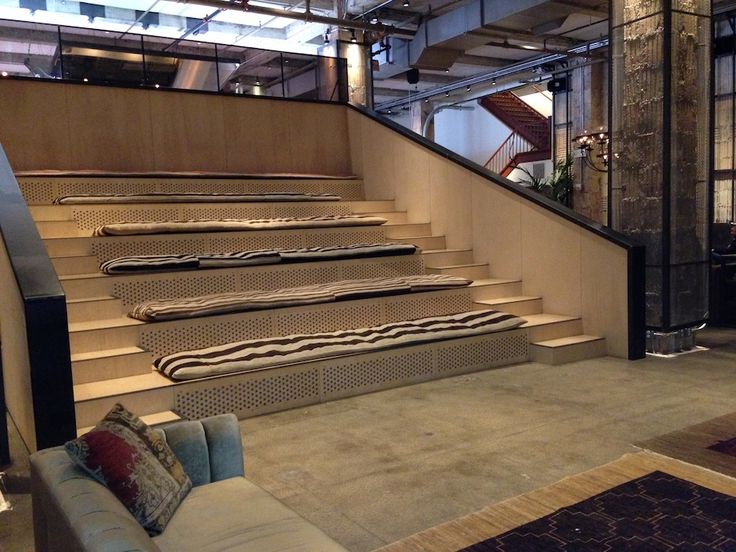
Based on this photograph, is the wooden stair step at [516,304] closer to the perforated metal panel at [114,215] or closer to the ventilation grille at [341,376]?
the ventilation grille at [341,376]

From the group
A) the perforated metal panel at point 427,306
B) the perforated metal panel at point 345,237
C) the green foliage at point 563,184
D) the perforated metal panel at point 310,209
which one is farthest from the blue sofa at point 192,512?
the green foliage at point 563,184

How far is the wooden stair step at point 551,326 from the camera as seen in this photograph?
4.96 meters

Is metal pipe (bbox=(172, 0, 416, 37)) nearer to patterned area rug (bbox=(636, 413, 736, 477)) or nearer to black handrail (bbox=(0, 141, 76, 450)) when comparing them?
black handrail (bbox=(0, 141, 76, 450))

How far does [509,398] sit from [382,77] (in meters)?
10.9

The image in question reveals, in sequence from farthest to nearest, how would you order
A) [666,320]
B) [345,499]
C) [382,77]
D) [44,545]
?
1. [382,77]
2. [666,320]
3. [345,499]
4. [44,545]

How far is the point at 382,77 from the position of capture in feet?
44.9

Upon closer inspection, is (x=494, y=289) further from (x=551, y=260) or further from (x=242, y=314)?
(x=242, y=314)

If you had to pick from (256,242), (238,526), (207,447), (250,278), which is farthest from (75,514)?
(256,242)

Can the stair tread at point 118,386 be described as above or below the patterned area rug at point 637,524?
above

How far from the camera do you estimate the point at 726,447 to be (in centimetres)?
300

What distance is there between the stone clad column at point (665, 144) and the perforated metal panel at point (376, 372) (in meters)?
1.93


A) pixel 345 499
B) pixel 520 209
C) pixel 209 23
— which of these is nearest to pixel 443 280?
pixel 520 209

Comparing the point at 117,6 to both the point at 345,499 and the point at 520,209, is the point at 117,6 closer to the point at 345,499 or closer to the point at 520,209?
the point at 520,209

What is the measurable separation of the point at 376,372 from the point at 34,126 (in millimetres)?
4377
